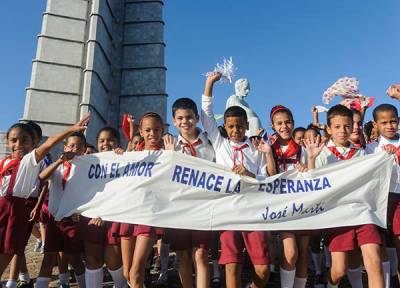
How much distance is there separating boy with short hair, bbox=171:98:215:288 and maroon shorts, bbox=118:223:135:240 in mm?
448

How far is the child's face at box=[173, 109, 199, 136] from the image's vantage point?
399cm

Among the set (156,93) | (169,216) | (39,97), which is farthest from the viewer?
(156,93)

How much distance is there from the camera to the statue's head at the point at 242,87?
9648 mm

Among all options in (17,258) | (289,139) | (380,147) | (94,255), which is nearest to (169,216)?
(94,255)

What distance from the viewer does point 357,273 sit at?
3760mm

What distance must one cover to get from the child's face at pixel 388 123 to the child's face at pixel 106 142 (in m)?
3.22

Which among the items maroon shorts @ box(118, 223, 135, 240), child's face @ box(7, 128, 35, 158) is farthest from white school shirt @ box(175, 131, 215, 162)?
child's face @ box(7, 128, 35, 158)

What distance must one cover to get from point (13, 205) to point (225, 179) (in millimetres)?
2247

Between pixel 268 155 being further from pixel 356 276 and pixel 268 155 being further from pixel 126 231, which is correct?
pixel 126 231

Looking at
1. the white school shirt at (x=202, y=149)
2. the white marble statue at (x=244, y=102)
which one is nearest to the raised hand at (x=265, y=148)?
the white school shirt at (x=202, y=149)

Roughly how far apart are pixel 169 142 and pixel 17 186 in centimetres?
166

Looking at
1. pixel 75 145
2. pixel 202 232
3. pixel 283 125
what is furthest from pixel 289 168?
pixel 75 145

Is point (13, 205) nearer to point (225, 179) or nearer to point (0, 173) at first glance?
point (0, 173)

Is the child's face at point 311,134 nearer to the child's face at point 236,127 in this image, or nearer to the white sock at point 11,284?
the child's face at point 236,127
